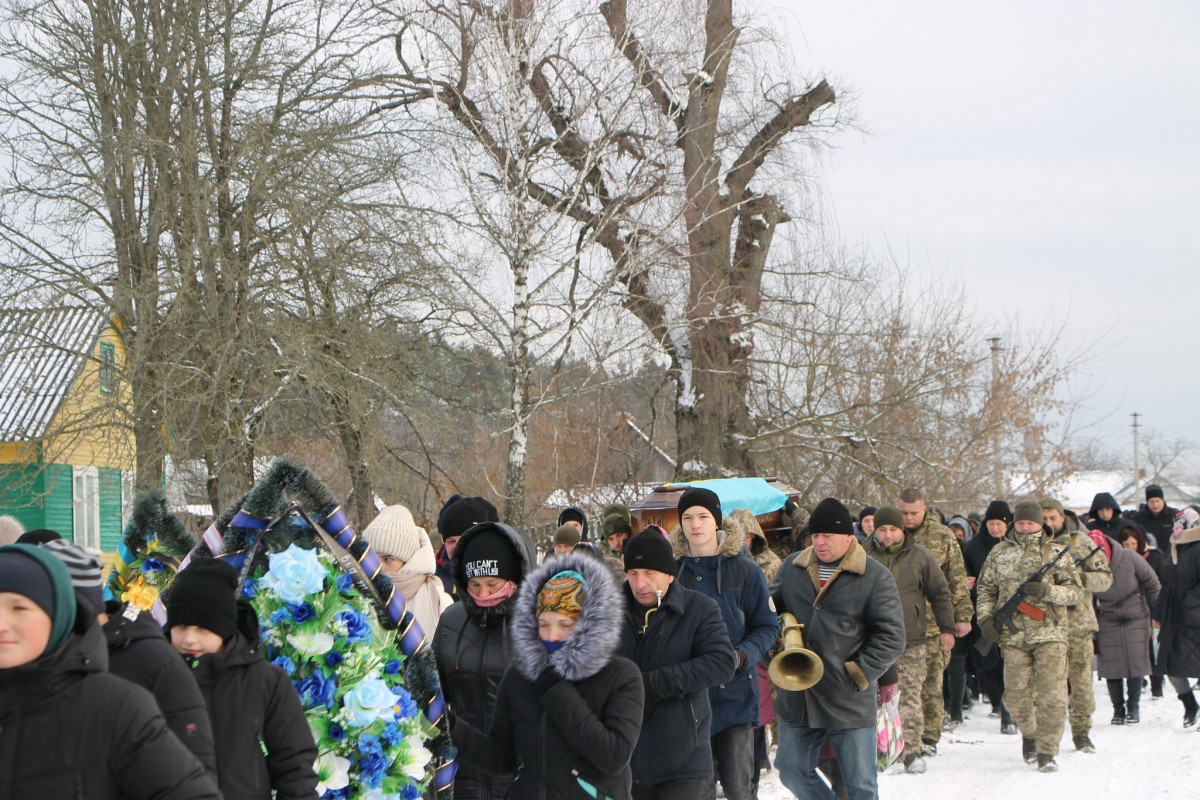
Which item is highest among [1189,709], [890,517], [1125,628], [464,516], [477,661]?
[464,516]

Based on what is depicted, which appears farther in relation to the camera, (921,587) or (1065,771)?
(921,587)

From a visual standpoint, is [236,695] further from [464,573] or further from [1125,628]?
[1125,628]

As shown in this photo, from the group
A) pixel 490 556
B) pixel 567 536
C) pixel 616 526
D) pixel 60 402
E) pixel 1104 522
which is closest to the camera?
pixel 490 556

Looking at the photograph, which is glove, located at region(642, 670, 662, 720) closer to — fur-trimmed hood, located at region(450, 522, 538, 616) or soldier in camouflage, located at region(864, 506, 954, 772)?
fur-trimmed hood, located at region(450, 522, 538, 616)

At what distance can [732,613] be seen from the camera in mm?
6207

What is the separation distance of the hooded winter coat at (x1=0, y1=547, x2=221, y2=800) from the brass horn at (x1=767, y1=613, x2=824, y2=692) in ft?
13.6

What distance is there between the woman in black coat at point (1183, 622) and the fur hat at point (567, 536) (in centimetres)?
649

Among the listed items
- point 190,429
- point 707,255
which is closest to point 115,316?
point 190,429

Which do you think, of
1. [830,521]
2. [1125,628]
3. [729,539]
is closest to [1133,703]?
[1125,628]

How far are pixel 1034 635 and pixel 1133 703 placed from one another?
10.8 feet

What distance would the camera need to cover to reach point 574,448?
2448 cm

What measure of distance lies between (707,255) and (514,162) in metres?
5.16

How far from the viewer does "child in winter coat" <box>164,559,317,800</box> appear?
11.1ft

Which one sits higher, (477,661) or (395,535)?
(395,535)
